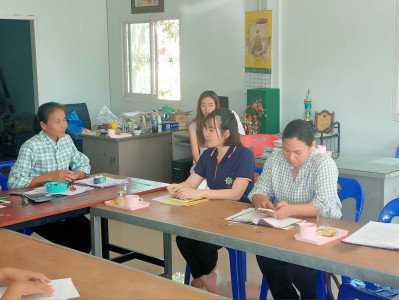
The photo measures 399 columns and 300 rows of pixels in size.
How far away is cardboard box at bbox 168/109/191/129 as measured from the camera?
6867 mm

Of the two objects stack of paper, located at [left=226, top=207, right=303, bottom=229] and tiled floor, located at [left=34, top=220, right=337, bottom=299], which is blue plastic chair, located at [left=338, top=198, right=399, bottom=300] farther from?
Result: tiled floor, located at [left=34, top=220, right=337, bottom=299]

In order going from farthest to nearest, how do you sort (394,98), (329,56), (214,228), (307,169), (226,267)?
(329,56), (394,98), (226,267), (307,169), (214,228)

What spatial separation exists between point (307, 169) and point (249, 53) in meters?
3.53

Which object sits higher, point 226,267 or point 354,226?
point 354,226

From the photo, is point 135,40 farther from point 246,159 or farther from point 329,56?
point 246,159

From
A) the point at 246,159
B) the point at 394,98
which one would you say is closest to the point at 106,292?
the point at 246,159

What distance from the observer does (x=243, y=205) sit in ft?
10.7

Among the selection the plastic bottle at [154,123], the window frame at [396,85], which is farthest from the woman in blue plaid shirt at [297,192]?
the plastic bottle at [154,123]

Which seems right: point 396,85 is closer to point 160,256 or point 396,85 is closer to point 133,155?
point 160,256

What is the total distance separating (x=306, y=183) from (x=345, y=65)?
289cm

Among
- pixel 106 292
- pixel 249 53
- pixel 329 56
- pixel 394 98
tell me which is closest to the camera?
pixel 106 292

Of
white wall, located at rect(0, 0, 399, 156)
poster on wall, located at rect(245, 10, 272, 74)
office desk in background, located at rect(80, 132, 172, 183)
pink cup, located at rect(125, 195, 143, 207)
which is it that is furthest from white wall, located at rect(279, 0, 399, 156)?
pink cup, located at rect(125, 195, 143, 207)

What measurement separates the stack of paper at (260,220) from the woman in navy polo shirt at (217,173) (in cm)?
45

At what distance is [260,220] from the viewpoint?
283 cm
